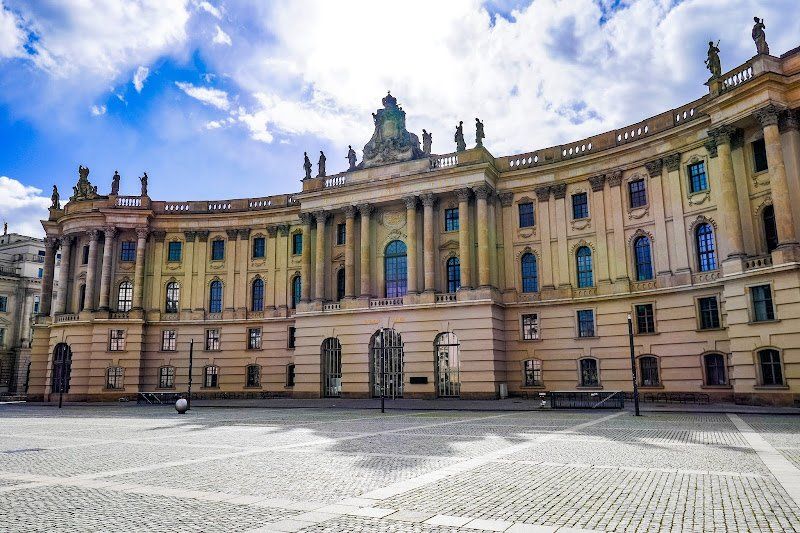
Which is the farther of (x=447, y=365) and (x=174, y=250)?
(x=174, y=250)

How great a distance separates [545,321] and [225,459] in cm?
3088

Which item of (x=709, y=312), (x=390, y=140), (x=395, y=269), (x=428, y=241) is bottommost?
(x=709, y=312)

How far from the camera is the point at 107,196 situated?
178ft

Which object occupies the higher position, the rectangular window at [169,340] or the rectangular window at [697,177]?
the rectangular window at [697,177]

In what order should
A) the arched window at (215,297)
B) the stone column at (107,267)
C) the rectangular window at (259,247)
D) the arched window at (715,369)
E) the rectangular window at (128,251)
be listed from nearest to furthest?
the arched window at (715,369), the stone column at (107,267), the arched window at (215,297), the rectangular window at (259,247), the rectangular window at (128,251)

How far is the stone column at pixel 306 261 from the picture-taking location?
48375 millimetres

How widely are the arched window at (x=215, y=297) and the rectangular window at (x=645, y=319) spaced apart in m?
35.0

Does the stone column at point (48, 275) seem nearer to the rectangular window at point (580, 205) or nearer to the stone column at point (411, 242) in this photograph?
the stone column at point (411, 242)

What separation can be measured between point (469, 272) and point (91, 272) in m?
33.4

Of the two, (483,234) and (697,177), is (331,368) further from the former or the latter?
(697,177)

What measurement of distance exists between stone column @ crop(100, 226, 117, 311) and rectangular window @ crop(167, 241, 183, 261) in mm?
4726

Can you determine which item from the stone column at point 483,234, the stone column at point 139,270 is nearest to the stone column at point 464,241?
the stone column at point 483,234

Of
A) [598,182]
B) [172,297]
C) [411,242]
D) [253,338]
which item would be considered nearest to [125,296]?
[172,297]

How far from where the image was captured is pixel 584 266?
41.9 meters
